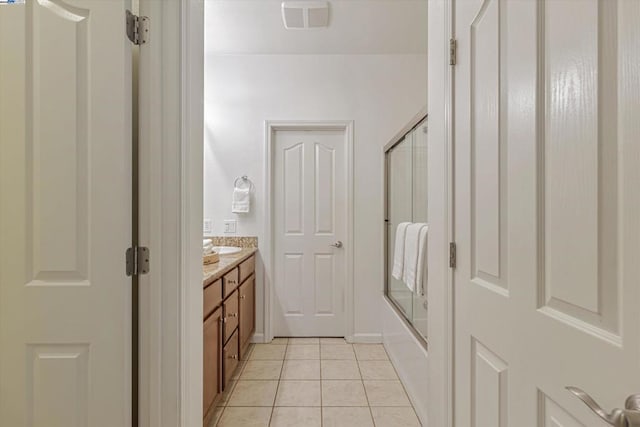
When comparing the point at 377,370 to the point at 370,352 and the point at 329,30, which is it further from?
the point at 329,30

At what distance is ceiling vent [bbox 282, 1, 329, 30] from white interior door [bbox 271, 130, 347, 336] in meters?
0.95

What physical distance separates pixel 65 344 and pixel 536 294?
51.7 inches

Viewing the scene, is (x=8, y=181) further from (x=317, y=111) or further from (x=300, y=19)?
(x=317, y=111)

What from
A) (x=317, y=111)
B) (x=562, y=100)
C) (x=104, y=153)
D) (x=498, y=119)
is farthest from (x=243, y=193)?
(x=562, y=100)

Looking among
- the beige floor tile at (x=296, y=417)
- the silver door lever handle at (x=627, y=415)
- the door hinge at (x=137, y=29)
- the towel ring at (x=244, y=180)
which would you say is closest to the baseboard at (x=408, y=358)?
the beige floor tile at (x=296, y=417)

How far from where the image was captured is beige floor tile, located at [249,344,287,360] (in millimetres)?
2857

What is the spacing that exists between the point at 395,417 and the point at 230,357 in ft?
3.67

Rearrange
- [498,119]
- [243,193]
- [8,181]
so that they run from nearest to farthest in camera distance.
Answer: [498,119]
[8,181]
[243,193]

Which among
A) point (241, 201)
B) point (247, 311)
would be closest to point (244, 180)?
point (241, 201)

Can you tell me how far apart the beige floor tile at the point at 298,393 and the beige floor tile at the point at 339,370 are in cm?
16

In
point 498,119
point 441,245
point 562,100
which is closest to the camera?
point 562,100

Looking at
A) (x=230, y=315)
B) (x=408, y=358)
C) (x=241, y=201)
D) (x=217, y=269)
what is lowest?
(x=408, y=358)

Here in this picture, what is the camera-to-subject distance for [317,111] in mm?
3285

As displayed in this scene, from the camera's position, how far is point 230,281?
7.29 ft
